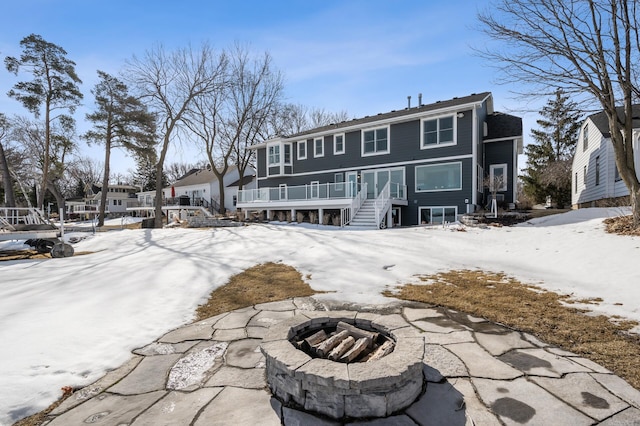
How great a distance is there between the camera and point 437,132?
1579 centimetres

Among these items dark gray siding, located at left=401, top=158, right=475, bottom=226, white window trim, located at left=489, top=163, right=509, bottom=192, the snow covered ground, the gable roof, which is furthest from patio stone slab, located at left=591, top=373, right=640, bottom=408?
the gable roof

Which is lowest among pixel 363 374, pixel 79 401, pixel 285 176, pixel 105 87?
pixel 79 401

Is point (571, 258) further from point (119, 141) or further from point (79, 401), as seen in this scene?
point (119, 141)

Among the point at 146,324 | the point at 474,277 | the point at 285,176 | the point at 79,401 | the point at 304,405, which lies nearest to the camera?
the point at 304,405

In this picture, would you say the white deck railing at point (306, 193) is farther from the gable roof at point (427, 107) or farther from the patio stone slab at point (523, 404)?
the patio stone slab at point (523, 404)

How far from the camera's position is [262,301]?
5004mm

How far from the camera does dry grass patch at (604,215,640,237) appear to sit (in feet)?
26.6

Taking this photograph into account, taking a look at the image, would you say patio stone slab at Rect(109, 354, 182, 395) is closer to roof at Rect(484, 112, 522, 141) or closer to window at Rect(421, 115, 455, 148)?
window at Rect(421, 115, 455, 148)

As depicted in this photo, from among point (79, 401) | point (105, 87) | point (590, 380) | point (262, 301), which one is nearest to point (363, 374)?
point (590, 380)

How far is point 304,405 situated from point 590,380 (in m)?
2.51

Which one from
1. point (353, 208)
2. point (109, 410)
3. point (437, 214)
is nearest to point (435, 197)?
point (437, 214)

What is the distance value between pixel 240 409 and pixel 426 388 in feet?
5.17

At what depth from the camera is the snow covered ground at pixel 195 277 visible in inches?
125

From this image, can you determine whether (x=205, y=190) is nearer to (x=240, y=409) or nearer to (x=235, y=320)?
(x=235, y=320)
